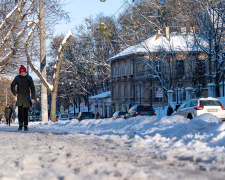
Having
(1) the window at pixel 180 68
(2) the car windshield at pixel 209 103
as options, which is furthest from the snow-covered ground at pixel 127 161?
(1) the window at pixel 180 68

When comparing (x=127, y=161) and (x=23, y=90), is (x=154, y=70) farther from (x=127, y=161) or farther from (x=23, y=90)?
(x=127, y=161)

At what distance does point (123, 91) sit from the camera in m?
68.8

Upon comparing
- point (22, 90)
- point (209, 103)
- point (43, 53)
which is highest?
point (43, 53)

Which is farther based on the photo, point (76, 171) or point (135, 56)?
point (135, 56)

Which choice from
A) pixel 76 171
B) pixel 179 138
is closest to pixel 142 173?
pixel 76 171

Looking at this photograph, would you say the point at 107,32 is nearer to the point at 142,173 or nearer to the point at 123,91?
the point at 123,91

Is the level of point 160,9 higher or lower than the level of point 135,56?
higher

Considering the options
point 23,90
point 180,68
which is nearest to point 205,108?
point 23,90

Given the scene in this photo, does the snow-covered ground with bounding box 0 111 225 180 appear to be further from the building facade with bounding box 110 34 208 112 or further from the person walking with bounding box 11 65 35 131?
the building facade with bounding box 110 34 208 112

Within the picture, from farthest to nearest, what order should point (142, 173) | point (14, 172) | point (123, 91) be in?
point (123, 91), point (14, 172), point (142, 173)

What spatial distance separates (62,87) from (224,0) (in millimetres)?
41713

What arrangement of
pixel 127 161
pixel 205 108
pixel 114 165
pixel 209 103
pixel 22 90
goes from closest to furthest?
pixel 114 165
pixel 127 161
pixel 22 90
pixel 205 108
pixel 209 103

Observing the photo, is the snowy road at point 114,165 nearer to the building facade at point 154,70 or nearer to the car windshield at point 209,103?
the car windshield at point 209,103

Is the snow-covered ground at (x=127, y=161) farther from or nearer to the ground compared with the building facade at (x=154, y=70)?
nearer to the ground
